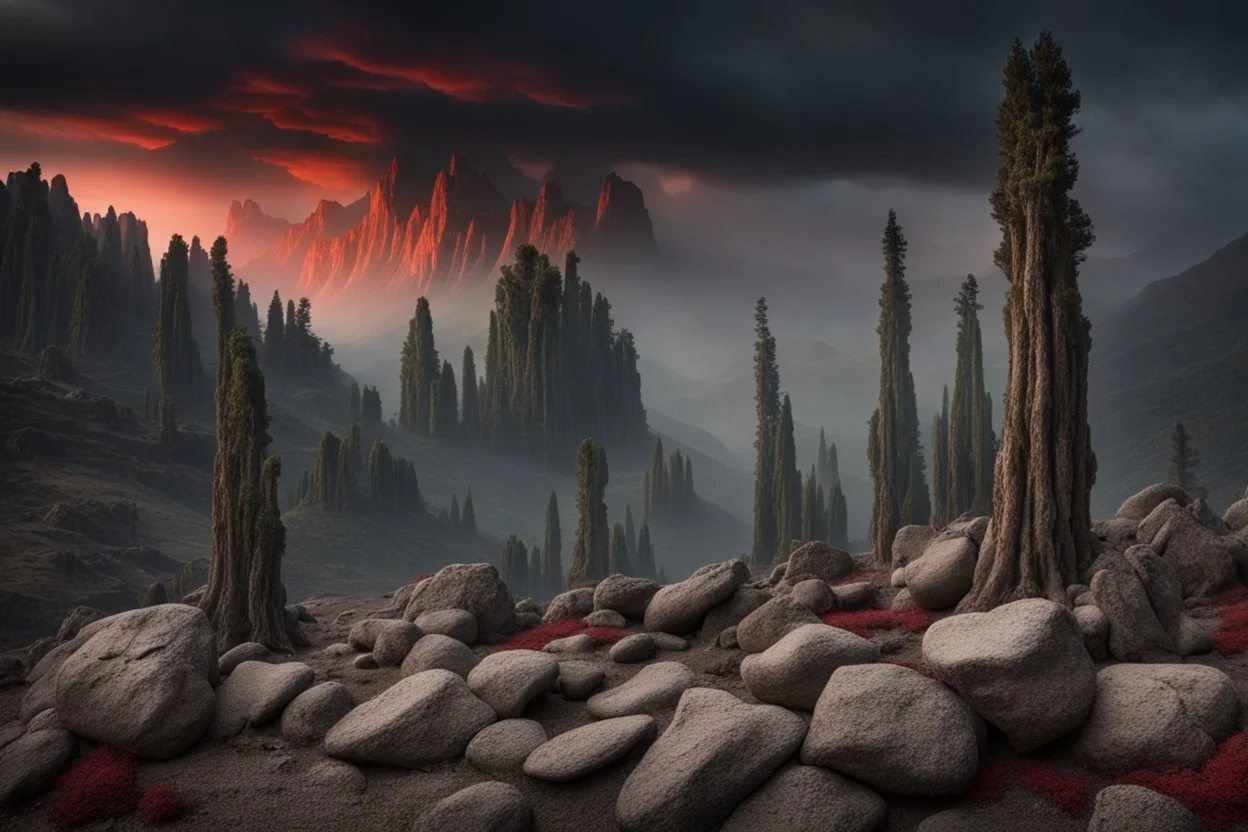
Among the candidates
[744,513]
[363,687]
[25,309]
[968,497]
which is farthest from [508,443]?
[363,687]

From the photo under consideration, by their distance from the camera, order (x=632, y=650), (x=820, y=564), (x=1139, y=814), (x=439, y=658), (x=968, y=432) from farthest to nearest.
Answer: (x=968, y=432), (x=820, y=564), (x=632, y=650), (x=439, y=658), (x=1139, y=814)

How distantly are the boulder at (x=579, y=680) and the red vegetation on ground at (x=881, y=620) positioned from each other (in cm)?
730

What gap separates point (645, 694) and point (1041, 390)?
46.4 ft

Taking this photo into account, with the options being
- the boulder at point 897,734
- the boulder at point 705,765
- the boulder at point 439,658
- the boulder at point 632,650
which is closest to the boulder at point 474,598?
the boulder at point 439,658

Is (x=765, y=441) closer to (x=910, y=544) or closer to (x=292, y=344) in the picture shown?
(x=910, y=544)

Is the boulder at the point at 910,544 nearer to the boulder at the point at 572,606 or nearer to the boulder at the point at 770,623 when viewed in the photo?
the boulder at the point at 770,623

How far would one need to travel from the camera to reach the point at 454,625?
26.4 metres

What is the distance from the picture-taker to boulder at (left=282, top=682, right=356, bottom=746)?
62.2 ft

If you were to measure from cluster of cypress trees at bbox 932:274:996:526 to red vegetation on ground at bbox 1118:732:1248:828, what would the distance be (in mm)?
70841

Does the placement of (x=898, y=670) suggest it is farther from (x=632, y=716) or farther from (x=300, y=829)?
(x=300, y=829)

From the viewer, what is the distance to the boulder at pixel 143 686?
1816 cm

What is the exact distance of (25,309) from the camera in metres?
138

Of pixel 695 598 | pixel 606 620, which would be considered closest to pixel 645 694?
pixel 695 598

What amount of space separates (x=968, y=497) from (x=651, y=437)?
4673 inches
